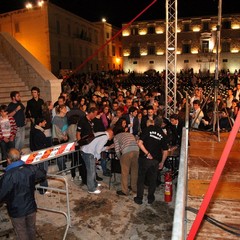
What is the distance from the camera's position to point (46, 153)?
19.4 feet

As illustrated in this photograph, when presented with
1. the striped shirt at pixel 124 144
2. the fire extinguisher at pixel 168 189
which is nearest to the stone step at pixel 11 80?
the striped shirt at pixel 124 144

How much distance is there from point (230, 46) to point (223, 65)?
3373 mm

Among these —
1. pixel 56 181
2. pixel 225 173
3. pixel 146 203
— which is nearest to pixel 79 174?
pixel 56 181

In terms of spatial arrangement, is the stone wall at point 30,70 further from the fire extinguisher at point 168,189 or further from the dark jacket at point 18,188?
the dark jacket at point 18,188

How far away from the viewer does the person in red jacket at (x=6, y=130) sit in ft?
23.0

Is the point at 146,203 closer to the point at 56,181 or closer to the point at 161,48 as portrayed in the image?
the point at 56,181

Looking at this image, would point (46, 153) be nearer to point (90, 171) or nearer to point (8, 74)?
point (90, 171)

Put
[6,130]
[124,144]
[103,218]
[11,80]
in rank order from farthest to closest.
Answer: [11,80]
[6,130]
[124,144]
[103,218]

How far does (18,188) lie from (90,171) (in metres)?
2.85

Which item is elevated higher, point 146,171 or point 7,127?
point 7,127

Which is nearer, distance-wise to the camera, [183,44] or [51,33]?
[51,33]

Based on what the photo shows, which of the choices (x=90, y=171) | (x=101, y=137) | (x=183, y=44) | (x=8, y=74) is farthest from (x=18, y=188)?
(x=183, y=44)

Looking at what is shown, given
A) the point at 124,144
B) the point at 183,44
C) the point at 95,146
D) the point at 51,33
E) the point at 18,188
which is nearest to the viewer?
the point at 18,188

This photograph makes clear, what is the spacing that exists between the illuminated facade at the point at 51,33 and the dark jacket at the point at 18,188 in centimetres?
3459
